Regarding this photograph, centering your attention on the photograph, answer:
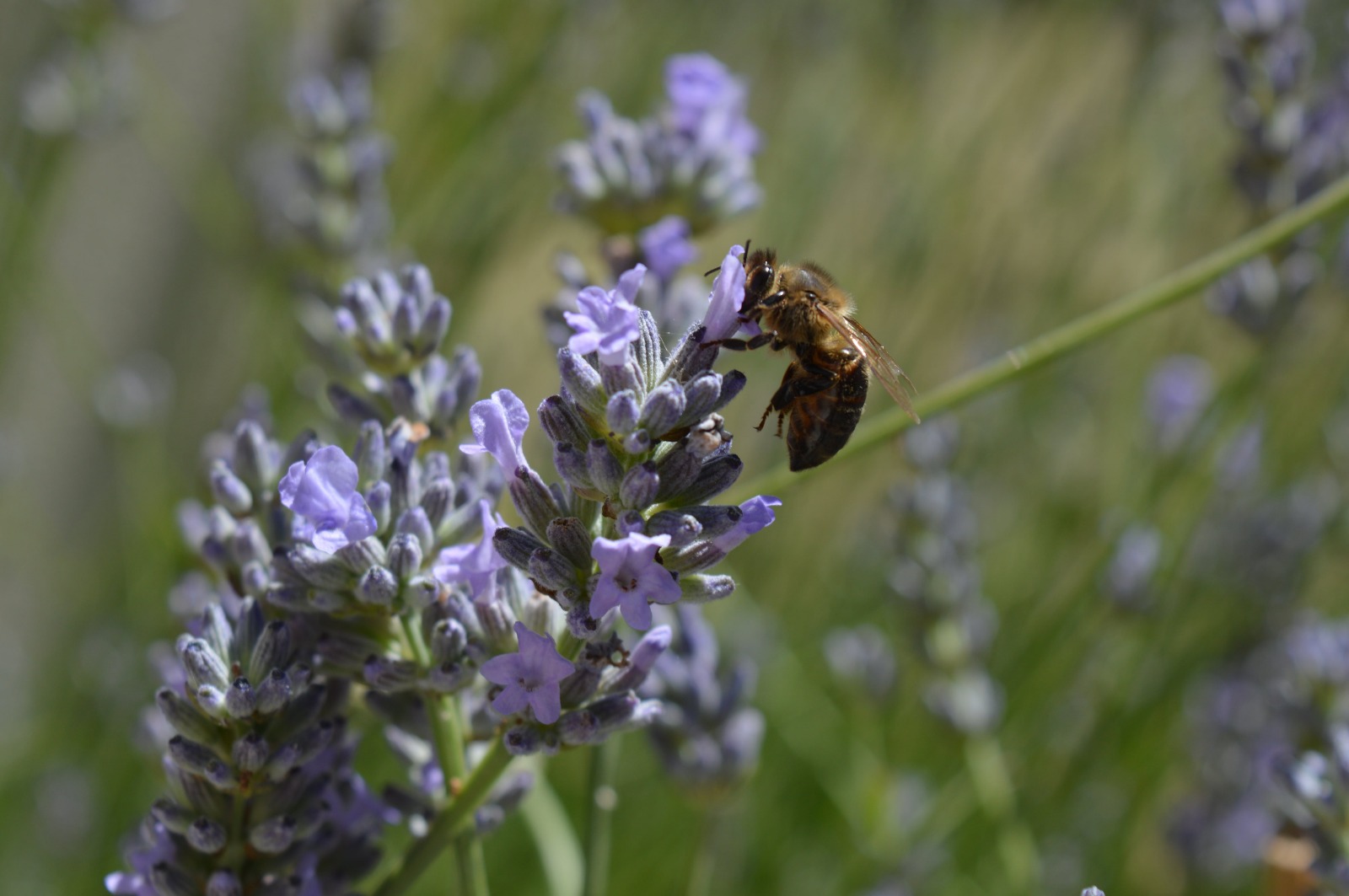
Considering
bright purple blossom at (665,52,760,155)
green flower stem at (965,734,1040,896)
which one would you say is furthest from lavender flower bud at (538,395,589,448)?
green flower stem at (965,734,1040,896)

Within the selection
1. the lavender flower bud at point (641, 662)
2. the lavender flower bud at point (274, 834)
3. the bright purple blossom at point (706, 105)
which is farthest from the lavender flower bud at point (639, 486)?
the bright purple blossom at point (706, 105)

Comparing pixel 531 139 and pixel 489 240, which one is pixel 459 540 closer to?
pixel 489 240

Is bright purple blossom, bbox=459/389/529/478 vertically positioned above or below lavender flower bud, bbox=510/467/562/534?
above

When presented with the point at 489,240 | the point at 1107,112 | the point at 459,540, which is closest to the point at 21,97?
the point at 489,240

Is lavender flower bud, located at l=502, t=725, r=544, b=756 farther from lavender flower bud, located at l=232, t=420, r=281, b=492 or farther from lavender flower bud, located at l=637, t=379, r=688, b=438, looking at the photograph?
lavender flower bud, located at l=232, t=420, r=281, b=492

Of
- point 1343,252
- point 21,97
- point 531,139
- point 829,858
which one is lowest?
point 829,858

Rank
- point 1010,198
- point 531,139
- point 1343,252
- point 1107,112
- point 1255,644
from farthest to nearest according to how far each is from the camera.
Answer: point 1010,198 < point 1107,112 < point 531,139 < point 1255,644 < point 1343,252
